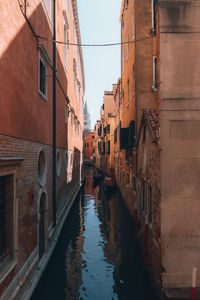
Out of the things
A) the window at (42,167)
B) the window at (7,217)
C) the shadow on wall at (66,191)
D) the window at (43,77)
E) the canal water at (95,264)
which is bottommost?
the canal water at (95,264)

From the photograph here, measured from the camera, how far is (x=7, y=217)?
4824mm

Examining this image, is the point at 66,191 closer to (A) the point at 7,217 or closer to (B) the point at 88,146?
(A) the point at 7,217

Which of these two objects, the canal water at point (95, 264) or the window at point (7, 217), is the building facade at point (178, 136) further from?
the window at point (7, 217)

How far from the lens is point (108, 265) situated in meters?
8.11

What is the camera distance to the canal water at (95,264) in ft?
21.1

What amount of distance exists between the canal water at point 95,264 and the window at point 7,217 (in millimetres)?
2164

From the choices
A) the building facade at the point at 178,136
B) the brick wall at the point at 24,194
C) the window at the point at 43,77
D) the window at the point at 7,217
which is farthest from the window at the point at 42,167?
the building facade at the point at 178,136

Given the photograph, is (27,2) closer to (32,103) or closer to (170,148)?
(32,103)

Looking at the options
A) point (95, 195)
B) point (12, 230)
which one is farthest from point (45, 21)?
point (95, 195)

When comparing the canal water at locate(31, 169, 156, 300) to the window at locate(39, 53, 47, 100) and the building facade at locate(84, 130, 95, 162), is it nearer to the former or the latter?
the window at locate(39, 53, 47, 100)

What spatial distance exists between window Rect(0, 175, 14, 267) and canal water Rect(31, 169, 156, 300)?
2.16 m

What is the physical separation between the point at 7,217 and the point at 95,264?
474 cm

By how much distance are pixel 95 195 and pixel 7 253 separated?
16.8 meters

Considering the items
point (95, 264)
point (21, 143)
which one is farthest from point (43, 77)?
point (95, 264)
